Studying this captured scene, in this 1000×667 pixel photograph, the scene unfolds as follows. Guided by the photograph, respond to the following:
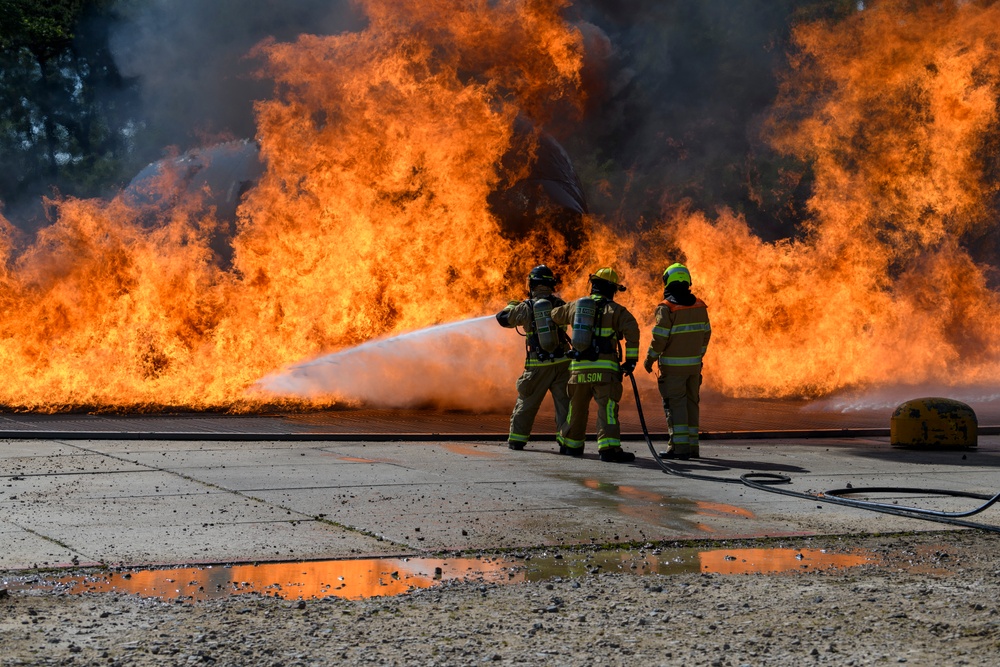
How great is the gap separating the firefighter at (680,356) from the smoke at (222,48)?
1300cm

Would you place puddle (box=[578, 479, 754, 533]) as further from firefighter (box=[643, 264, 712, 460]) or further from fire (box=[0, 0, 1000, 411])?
fire (box=[0, 0, 1000, 411])

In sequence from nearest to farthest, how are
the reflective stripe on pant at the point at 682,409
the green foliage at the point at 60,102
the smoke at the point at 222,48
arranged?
the reflective stripe on pant at the point at 682,409 < the smoke at the point at 222,48 < the green foliage at the point at 60,102

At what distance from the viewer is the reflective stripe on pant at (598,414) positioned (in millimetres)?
10164

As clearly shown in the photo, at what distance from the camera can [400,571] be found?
18.1 ft

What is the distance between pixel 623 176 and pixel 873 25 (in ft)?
38.8

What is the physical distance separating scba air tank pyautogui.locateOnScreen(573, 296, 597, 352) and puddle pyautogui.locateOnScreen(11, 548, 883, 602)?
432 centimetres

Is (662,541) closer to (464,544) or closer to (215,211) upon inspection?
(464,544)

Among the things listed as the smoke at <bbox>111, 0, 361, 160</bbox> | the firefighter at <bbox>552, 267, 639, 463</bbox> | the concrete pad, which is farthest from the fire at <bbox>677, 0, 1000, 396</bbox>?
the concrete pad

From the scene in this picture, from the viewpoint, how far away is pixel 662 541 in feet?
20.5

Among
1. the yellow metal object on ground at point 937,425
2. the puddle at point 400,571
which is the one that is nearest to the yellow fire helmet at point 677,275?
the yellow metal object on ground at point 937,425

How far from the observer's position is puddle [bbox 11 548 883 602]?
5059mm

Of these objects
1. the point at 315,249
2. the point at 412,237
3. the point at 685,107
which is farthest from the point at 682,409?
the point at 685,107

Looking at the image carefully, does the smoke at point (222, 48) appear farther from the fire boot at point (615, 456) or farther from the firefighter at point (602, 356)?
the fire boot at point (615, 456)

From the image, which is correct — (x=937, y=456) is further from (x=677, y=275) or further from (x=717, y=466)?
(x=677, y=275)
